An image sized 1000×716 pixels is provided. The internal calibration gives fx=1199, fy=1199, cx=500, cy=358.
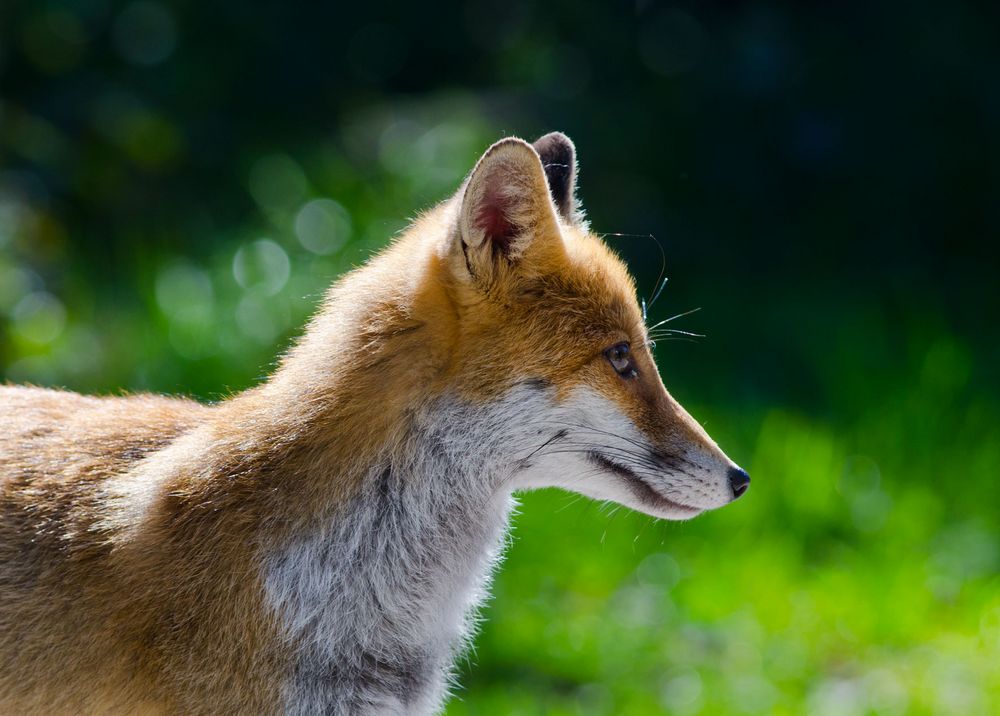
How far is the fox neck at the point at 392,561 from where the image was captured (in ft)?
10.5

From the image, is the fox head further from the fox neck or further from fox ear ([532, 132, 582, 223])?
fox ear ([532, 132, 582, 223])

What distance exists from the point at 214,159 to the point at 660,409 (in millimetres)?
5962

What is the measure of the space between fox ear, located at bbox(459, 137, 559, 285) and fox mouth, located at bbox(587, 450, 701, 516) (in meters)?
0.59

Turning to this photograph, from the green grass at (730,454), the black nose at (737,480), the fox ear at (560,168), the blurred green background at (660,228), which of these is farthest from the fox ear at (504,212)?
the blurred green background at (660,228)

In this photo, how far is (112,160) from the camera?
26.5ft

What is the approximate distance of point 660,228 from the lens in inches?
342

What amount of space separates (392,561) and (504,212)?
1.01m

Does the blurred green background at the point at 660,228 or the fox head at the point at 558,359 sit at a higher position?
the blurred green background at the point at 660,228

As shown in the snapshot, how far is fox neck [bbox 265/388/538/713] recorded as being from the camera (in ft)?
10.5

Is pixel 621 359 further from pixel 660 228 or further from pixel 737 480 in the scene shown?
pixel 660 228

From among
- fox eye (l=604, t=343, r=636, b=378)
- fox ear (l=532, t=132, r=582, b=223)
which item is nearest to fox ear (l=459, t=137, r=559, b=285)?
fox eye (l=604, t=343, r=636, b=378)

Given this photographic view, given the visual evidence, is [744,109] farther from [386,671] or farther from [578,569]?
[386,671]

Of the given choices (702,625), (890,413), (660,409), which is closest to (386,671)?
(660,409)

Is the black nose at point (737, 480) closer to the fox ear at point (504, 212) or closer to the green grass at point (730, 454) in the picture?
the fox ear at point (504, 212)
